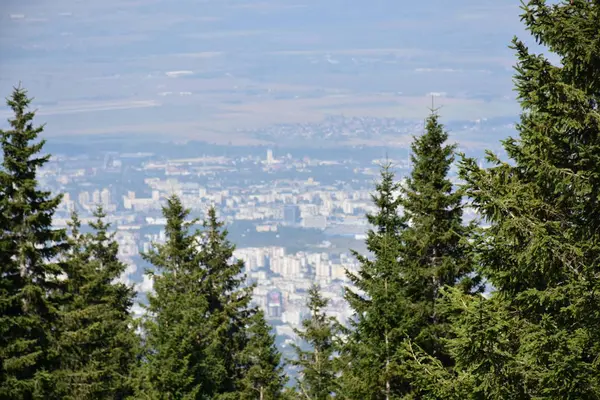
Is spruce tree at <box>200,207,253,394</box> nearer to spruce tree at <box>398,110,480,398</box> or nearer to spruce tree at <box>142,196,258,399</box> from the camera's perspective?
spruce tree at <box>142,196,258,399</box>

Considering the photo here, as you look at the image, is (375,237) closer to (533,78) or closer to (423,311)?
(423,311)

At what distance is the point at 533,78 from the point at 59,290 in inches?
480

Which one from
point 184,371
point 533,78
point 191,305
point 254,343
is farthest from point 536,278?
point 254,343

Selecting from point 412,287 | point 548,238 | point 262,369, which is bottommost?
point 262,369

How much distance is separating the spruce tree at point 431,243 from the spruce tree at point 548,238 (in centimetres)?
620

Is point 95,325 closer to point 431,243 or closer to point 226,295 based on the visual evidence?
point 226,295

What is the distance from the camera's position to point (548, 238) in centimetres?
760

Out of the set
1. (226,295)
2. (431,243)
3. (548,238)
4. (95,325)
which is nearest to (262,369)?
(226,295)

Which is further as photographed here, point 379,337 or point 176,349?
point 176,349

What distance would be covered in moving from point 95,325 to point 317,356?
6985 millimetres

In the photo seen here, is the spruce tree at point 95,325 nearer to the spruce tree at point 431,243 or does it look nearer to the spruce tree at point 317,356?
the spruce tree at point 317,356

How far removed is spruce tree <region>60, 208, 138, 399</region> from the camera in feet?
56.6

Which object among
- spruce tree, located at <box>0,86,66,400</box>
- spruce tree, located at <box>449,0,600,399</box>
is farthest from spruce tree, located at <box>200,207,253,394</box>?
spruce tree, located at <box>449,0,600,399</box>

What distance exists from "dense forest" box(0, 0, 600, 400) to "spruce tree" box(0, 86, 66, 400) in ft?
0.12
